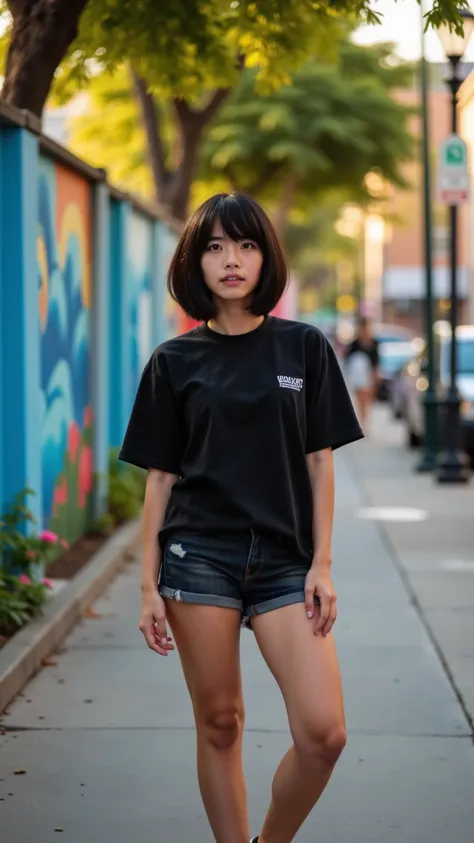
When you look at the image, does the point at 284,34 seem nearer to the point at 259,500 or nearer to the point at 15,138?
A: the point at 15,138

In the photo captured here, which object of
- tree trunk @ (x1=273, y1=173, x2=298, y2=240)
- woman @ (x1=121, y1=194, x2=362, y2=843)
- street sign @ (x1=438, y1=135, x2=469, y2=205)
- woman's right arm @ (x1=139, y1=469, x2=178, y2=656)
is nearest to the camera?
woman @ (x1=121, y1=194, x2=362, y2=843)

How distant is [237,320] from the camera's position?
3691 millimetres

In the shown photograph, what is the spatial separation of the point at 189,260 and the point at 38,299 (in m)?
4.33

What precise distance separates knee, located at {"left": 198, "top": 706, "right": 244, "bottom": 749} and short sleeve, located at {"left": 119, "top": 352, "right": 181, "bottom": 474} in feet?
2.03

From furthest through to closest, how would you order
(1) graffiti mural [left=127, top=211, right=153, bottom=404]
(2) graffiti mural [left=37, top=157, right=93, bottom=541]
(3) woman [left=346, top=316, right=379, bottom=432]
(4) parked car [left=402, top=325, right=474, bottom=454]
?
1. (3) woman [left=346, top=316, right=379, bottom=432]
2. (4) parked car [left=402, top=325, right=474, bottom=454]
3. (1) graffiti mural [left=127, top=211, right=153, bottom=404]
4. (2) graffiti mural [left=37, top=157, right=93, bottom=541]

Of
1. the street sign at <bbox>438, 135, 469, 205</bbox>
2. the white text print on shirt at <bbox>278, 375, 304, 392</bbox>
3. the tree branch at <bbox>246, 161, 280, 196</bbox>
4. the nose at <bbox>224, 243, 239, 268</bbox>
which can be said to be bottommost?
the white text print on shirt at <bbox>278, 375, 304, 392</bbox>

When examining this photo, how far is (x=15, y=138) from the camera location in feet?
24.1

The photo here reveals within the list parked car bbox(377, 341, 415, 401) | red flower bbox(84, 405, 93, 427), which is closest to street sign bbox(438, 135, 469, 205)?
red flower bbox(84, 405, 93, 427)

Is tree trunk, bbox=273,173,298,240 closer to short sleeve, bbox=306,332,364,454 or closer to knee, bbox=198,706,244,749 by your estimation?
short sleeve, bbox=306,332,364,454

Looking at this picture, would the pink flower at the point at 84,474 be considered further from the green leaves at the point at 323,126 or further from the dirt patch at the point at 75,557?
the green leaves at the point at 323,126

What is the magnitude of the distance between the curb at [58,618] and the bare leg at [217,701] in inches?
88.1

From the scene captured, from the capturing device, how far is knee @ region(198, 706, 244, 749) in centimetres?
362

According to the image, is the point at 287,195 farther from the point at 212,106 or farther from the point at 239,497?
the point at 239,497

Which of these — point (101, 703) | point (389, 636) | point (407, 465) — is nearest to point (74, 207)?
point (389, 636)
